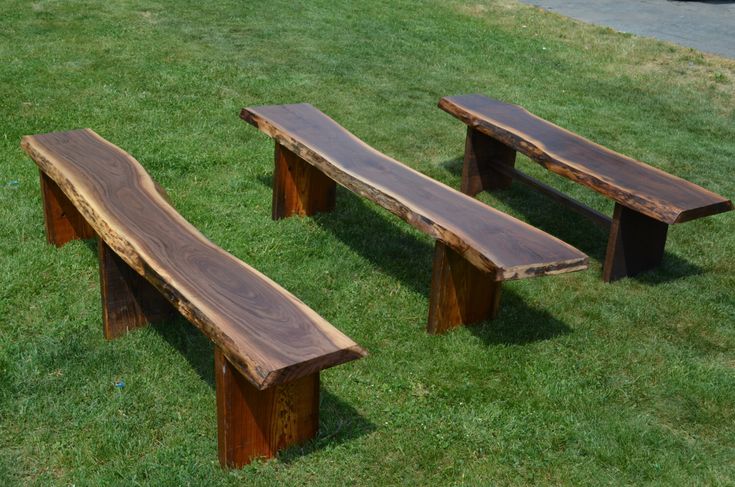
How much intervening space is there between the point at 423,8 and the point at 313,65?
356 centimetres

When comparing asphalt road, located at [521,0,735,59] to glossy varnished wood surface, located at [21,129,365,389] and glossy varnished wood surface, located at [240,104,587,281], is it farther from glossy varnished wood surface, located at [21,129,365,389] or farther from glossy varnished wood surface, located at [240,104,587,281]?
glossy varnished wood surface, located at [21,129,365,389]

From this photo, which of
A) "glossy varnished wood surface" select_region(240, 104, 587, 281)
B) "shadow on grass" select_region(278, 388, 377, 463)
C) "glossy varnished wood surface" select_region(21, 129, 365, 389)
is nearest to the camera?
"glossy varnished wood surface" select_region(21, 129, 365, 389)

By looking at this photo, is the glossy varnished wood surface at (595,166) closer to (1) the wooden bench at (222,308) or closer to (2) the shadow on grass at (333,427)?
(2) the shadow on grass at (333,427)

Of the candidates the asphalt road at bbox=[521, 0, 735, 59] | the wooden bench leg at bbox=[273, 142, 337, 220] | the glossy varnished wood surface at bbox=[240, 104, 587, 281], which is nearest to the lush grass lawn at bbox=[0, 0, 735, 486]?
the wooden bench leg at bbox=[273, 142, 337, 220]

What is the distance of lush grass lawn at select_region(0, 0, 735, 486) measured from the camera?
3.70m

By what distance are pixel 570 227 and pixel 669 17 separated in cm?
866

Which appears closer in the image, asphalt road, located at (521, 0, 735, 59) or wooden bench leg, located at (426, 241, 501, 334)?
wooden bench leg, located at (426, 241, 501, 334)

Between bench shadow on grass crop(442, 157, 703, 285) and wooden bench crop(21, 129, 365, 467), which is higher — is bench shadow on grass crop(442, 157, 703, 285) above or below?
below

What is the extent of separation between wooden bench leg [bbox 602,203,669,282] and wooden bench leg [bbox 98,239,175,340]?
2686 millimetres

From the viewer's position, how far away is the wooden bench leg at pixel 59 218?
5.25 meters

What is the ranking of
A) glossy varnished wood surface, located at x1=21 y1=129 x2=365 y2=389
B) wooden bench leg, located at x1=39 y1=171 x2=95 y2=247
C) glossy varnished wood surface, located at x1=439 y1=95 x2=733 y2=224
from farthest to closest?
1. wooden bench leg, located at x1=39 y1=171 x2=95 y2=247
2. glossy varnished wood surface, located at x1=439 y1=95 x2=733 y2=224
3. glossy varnished wood surface, located at x1=21 y1=129 x2=365 y2=389

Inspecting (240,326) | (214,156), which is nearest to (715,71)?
(214,156)

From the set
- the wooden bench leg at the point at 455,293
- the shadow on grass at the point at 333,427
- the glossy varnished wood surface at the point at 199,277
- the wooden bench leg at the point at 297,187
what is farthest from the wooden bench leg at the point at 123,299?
the wooden bench leg at the point at 297,187

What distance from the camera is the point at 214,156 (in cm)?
691
